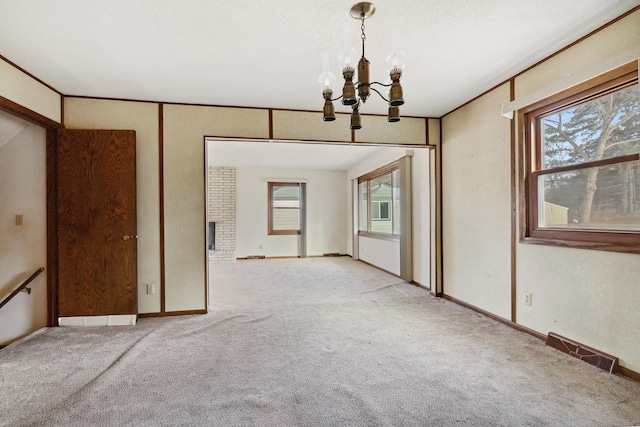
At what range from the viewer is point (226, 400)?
6.10ft

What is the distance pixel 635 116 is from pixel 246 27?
2562 mm

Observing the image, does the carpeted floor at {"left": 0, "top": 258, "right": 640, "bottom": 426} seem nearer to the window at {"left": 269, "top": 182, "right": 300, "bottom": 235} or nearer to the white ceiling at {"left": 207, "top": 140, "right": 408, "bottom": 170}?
the white ceiling at {"left": 207, "top": 140, "right": 408, "bottom": 170}

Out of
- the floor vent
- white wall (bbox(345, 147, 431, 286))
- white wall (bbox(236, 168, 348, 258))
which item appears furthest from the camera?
white wall (bbox(236, 168, 348, 258))

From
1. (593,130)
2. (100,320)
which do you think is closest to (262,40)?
(593,130)

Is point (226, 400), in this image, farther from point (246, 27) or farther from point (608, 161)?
point (608, 161)

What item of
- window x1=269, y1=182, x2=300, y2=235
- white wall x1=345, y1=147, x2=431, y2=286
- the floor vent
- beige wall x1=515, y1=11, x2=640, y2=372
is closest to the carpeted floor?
the floor vent

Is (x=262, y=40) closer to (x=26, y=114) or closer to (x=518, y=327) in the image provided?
(x=26, y=114)

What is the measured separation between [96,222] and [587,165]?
13.8ft

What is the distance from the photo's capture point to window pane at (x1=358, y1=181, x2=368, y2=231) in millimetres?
7246

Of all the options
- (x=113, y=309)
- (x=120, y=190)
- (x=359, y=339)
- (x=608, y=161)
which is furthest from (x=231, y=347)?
(x=608, y=161)

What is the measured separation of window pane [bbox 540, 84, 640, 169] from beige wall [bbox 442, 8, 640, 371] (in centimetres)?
28

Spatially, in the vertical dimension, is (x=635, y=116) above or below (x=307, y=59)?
below

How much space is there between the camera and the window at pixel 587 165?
2.12 meters

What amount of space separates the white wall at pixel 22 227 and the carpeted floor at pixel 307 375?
30 centimetres
